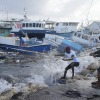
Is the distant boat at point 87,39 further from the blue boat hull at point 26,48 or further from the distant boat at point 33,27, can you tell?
the blue boat hull at point 26,48

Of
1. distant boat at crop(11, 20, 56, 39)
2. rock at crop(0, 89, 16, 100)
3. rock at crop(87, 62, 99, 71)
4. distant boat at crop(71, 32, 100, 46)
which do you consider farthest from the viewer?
distant boat at crop(11, 20, 56, 39)

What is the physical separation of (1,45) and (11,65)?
942cm

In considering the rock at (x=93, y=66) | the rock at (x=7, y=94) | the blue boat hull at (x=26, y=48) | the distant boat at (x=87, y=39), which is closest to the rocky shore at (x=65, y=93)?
the rock at (x=7, y=94)

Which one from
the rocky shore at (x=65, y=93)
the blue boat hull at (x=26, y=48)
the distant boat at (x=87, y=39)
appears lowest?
the rocky shore at (x=65, y=93)

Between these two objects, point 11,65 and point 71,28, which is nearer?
point 11,65

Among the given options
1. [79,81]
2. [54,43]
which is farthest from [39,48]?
[79,81]

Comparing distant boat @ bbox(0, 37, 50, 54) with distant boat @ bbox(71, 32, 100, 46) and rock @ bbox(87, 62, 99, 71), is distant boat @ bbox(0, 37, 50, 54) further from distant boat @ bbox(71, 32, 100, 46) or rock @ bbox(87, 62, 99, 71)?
rock @ bbox(87, 62, 99, 71)

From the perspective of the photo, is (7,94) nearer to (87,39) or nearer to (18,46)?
(18,46)

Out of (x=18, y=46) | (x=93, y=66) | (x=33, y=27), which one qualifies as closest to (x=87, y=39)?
(x=33, y=27)

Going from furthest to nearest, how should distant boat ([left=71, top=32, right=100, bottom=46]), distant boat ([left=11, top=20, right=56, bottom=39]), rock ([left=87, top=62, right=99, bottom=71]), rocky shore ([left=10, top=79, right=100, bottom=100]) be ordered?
distant boat ([left=11, top=20, right=56, bottom=39])
distant boat ([left=71, top=32, right=100, bottom=46])
rock ([left=87, top=62, right=99, bottom=71])
rocky shore ([left=10, top=79, right=100, bottom=100])

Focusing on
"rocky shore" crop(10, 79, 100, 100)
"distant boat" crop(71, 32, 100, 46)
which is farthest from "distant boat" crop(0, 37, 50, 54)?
"rocky shore" crop(10, 79, 100, 100)

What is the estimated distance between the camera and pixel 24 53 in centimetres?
3083

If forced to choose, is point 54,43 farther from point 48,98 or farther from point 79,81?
point 48,98

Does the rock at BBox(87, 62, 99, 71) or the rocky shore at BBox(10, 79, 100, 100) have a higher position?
the rock at BBox(87, 62, 99, 71)
